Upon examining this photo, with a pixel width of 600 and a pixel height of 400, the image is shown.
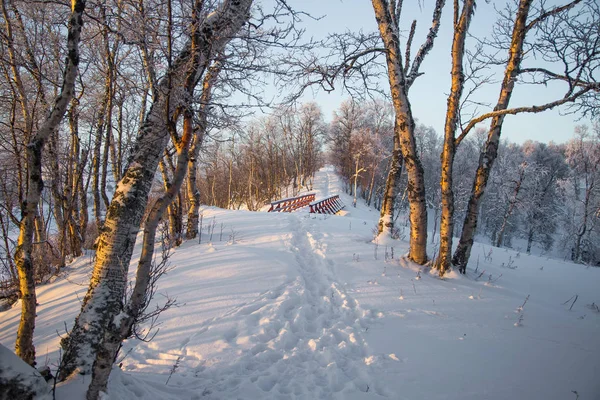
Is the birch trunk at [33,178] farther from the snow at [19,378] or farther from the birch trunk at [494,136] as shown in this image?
the birch trunk at [494,136]

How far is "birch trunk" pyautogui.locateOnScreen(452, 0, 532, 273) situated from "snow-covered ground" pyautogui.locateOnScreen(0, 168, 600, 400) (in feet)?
2.45

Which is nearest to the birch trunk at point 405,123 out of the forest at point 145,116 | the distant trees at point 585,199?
the forest at point 145,116

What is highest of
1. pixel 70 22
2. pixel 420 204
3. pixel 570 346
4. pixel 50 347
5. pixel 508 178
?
pixel 508 178

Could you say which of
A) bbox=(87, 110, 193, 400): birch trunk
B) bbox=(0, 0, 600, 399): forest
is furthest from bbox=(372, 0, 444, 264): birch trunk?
bbox=(87, 110, 193, 400): birch trunk

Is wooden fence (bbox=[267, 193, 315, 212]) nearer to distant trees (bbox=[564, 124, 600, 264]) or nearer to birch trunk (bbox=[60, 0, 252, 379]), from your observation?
birch trunk (bbox=[60, 0, 252, 379])

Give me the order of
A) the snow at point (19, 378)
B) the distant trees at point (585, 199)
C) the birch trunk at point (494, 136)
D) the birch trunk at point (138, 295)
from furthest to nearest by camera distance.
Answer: the distant trees at point (585, 199), the birch trunk at point (494, 136), the birch trunk at point (138, 295), the snow at point (19, 378)

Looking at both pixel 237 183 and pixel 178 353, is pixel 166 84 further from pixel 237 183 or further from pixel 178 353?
pixel 237 183

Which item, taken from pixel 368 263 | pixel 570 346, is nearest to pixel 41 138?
pixel 368 263

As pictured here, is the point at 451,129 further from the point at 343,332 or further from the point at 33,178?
the point at 33,178

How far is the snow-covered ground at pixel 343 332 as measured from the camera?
239 centimetres

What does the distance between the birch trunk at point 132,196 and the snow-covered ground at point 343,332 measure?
1.12ft

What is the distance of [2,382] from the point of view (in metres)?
1.26

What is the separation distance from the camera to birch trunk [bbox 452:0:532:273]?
15.2ft

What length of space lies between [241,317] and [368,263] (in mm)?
2815
